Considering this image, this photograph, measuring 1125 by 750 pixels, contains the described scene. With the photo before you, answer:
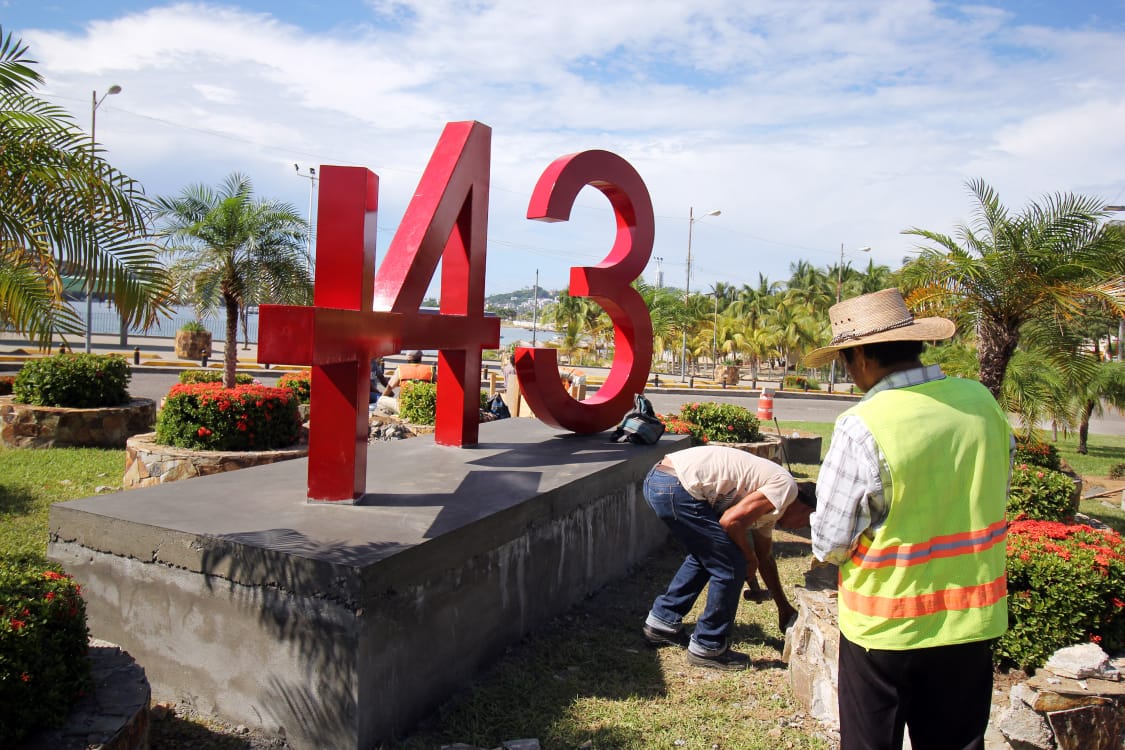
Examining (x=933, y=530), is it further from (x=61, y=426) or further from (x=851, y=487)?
(x=61, y=426)

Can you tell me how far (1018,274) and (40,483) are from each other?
1033cm

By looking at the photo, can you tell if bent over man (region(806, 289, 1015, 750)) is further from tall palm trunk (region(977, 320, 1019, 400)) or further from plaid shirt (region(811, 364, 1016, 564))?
tall palm trunk (region(977, 320, 1019, 400))

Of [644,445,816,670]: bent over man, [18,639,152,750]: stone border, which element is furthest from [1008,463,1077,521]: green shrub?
[18,639,152,750]: stone border

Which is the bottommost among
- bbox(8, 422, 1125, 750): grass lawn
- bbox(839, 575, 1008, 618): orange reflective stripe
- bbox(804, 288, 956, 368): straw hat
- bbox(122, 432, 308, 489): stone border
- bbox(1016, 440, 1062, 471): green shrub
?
bbox(8, 422, 1125, 750): grass lawn

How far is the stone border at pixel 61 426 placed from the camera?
9969mm

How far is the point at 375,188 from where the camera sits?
16.7 feet

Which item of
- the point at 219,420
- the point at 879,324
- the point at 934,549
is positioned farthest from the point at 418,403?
the point at 934,549

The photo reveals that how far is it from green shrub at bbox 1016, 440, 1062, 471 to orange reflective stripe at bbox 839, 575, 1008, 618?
26.4ft

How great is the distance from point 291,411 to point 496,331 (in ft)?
9.83

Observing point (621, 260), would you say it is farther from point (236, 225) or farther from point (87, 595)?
point (236, 225)

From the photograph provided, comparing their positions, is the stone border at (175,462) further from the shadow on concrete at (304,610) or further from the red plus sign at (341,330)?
the shadow on concrete at (304,610)

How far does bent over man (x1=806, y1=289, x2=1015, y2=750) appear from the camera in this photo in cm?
266

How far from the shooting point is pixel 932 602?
2664 millimetres

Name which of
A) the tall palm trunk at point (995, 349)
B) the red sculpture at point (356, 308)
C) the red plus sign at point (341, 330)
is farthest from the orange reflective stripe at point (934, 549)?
the tall palm trunk at point (995, 349)
